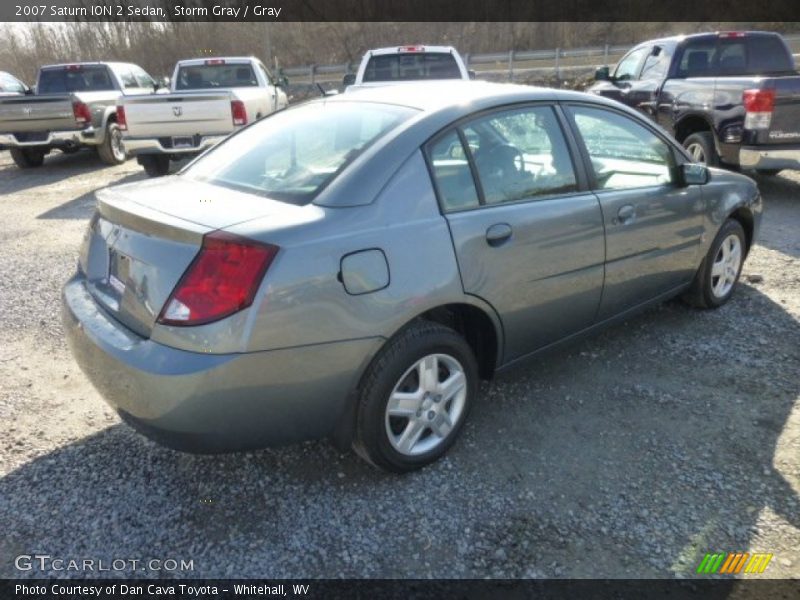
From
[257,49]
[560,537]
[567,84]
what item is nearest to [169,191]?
[560,537]

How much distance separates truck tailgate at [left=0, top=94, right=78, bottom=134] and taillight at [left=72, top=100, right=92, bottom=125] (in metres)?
0.06

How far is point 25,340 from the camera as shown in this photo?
14.1 feet

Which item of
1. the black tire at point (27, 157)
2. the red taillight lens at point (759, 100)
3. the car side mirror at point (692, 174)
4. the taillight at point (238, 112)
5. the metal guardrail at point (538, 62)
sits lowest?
the black tire at point (27, 157)

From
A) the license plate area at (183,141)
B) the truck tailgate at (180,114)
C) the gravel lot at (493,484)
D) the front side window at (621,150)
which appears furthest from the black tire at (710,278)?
the license plate area at (183,141)

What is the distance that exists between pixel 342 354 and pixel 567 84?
20.9 metres

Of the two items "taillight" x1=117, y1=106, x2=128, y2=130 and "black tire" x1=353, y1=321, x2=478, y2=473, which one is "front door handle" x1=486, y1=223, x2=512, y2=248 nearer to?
"black tire" x1=353, y1=321, x2=478, y2=473

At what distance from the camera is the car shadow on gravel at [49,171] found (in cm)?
1095

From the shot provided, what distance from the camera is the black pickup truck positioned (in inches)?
260

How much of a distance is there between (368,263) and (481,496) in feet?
3.73

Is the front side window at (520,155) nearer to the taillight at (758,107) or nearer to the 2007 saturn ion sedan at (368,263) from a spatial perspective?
the 2007 saturn ion sedan at (368,263)

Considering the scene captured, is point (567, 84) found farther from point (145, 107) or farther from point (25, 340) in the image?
point (25, 340)

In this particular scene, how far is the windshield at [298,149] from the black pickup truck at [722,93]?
17.7ft

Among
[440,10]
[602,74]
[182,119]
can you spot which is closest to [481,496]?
[182,119]

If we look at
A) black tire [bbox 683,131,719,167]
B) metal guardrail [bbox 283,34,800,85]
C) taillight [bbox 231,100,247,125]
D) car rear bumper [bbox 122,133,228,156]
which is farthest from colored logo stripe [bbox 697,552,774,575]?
metal guardrail [bbox 283,34,800,85]
